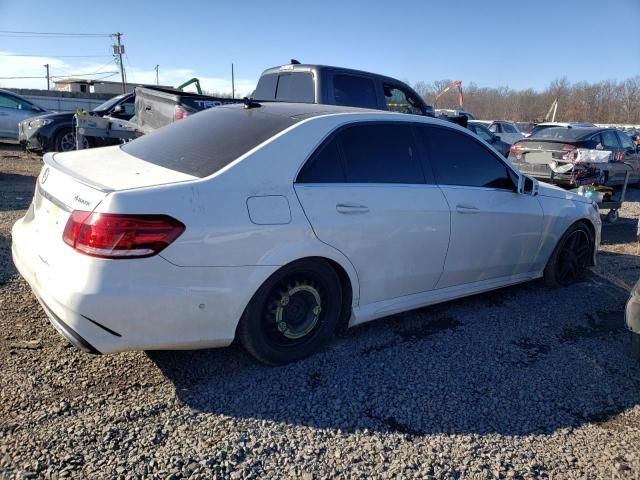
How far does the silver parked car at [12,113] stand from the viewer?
534 inches

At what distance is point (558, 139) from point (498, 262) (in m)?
7.47

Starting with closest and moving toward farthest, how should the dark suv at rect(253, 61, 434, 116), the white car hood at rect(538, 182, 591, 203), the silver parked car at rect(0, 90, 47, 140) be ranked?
the white car hood at rect(538, 182, 591, 203), the dark suv at rect(253, 61, 434, 116), the silver parked car at rect(0, 90, 47, 140)

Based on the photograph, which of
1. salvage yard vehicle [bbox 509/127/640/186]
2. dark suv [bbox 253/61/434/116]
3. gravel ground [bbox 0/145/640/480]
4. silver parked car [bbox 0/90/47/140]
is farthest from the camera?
silver parked car [bbox 0/90/47/140]

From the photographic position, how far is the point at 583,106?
78688 mm

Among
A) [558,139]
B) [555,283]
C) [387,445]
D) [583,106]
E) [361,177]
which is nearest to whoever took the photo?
[387,445]

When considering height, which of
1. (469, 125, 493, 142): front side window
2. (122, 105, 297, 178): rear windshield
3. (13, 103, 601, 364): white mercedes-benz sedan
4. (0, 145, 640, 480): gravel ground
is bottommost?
(0, 145, 640, 480): gravel ground

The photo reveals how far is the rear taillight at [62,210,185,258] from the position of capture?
246 centimetres

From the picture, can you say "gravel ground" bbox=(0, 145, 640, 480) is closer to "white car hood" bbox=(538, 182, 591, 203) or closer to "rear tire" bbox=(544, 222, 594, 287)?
"rear tire" bbox=(544, 222, 594, 287)

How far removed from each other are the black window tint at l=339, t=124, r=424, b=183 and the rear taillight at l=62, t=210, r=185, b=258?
1.28 m

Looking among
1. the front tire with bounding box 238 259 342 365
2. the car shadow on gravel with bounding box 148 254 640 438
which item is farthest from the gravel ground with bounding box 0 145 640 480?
the front tire with bounding box 238 259 342 365

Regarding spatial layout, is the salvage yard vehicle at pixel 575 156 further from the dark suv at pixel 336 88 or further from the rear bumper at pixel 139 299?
the rear bumper at pixel 139 299

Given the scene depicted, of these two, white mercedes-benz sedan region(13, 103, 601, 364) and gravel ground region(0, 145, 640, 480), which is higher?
white mercedes-benz sedan region(13, 103, 601, 364)

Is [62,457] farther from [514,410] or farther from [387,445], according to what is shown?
[514,410]

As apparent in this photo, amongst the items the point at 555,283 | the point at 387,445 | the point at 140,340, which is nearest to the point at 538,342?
the point at 555,283
